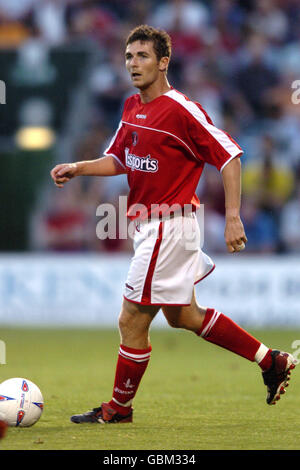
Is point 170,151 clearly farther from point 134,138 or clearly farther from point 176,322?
point 176,322

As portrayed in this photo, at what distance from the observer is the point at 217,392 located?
6.66 m

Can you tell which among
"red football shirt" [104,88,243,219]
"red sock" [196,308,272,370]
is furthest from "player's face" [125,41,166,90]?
"red sock" [196,308,272,370]

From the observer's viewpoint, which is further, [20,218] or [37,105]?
[37,105]

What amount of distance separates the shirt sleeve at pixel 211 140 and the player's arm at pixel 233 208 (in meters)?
0.04

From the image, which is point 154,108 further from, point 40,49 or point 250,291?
point 40,49

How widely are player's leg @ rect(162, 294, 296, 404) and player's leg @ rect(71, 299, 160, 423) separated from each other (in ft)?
0.61

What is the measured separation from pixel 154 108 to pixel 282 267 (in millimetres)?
6754

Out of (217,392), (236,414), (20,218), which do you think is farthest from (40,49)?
(236,414)

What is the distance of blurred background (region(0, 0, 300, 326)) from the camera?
39.0 feet

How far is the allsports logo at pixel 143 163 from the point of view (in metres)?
5.27
